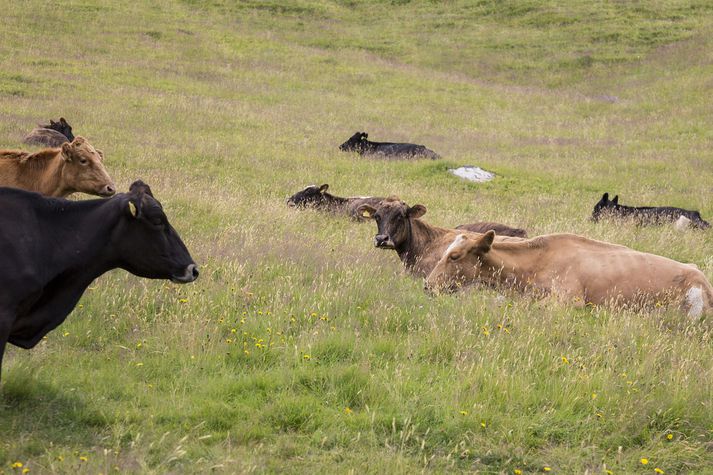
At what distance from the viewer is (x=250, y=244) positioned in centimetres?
1062

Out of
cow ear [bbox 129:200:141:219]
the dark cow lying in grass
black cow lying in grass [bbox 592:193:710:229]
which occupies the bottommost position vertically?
the dark cow lying in grass

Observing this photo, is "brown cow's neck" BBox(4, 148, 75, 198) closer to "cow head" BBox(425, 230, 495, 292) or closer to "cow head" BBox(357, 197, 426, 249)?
"cow head" BBox(357, 197, 426, 249)

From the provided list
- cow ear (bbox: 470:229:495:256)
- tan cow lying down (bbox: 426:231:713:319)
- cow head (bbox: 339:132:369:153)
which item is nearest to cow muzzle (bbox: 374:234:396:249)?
tan cow lying down (bbox: 426:231:713:319)

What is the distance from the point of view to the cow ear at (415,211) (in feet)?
40.7

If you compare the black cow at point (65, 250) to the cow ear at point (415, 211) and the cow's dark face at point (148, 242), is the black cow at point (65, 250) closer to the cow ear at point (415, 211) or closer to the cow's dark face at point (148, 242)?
the cow's dark face at point (148, 242)

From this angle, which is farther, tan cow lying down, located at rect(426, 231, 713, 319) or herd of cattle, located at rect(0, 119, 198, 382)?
tan cow lying down, located at rect(426, 231, 713, 319)

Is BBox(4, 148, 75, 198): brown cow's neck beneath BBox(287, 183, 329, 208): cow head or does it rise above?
above

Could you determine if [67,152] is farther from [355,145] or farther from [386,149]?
[386,149]

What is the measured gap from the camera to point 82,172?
1191cm

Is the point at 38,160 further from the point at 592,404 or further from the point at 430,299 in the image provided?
the point at 592,404

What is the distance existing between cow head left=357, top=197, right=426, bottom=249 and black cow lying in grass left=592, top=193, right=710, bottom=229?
6.18 m

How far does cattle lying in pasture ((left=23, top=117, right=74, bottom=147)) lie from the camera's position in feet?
63.3

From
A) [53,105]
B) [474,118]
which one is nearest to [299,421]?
[53,105]

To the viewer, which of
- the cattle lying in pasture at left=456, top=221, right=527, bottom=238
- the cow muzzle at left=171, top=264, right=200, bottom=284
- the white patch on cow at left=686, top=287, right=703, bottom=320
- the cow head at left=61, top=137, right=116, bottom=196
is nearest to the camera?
the cow muzzle at left=171, top=264, right=200, bottom=284
